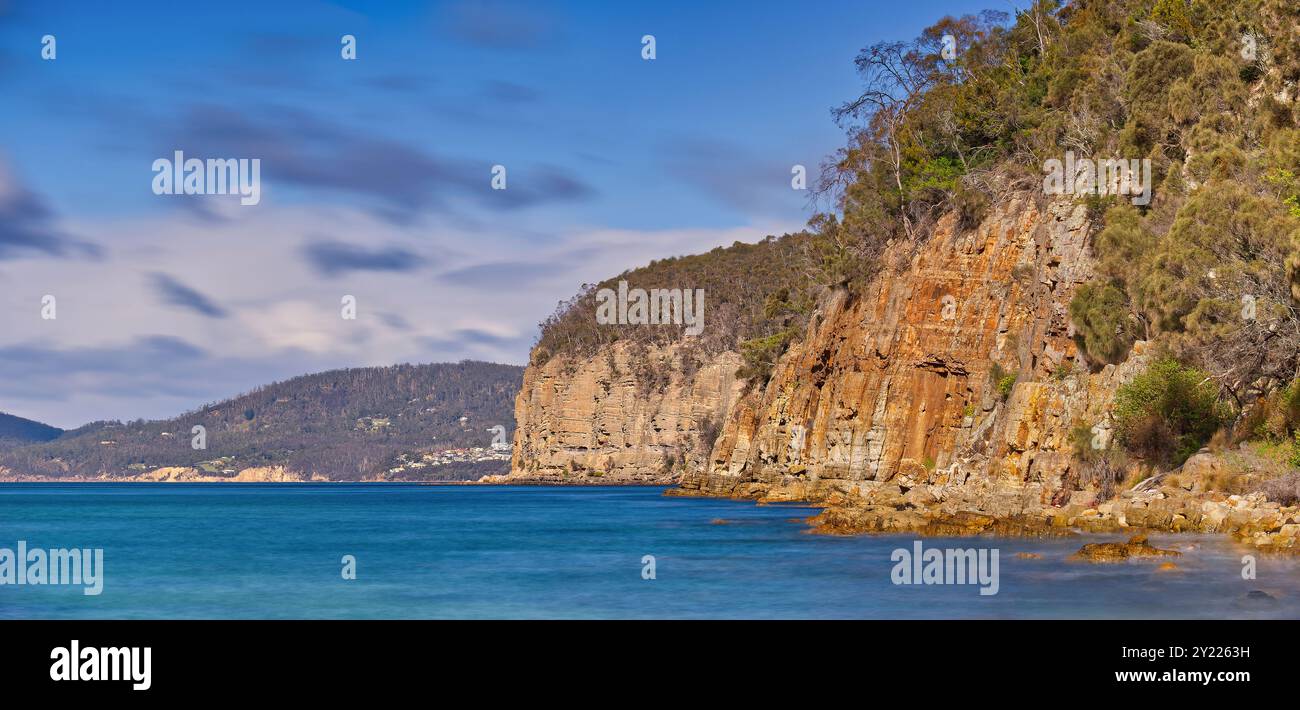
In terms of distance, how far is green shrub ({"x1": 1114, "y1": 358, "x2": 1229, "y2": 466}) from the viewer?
32.7 metres

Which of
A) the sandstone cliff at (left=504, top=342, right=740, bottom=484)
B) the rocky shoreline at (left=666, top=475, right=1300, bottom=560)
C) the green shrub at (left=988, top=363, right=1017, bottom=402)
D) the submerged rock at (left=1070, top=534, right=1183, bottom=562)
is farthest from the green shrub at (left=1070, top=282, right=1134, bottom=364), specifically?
the sandstone cliff at (left=504, top=342, right=740, bottom=484)

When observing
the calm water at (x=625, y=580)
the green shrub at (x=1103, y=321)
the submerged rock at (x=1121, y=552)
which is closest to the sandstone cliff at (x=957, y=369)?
the green shrub at (x=1103, y=321)

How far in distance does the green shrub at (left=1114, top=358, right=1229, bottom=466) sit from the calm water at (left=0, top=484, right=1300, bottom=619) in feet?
16.8

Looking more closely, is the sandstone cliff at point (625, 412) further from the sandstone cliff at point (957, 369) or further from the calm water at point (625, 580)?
the calm water at point (625, 580)

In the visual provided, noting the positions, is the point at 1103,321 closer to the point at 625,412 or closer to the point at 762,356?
the point at 762,356

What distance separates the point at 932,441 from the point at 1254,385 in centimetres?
2216

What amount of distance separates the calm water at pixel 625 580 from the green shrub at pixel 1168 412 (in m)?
5.13

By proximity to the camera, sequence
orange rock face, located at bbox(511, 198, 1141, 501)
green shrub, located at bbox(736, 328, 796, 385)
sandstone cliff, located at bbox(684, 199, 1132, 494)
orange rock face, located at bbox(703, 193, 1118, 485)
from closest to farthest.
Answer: orange rock face, located at bbox(511, 198, 1141, 501)
sandstone cliff, located at bbox(684, 199, 1132, 494)
orange rock face, located at bbox(703, 193, 1118, 485)
green shrub, located at bbox(736, 328, 796, 385)

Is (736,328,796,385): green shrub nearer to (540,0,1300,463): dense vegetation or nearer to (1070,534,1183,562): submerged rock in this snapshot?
(540,0,1300,463): dense vegetation

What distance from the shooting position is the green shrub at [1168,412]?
1288 inches

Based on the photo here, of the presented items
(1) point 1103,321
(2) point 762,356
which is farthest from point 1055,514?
(2) point 762,356
